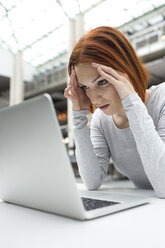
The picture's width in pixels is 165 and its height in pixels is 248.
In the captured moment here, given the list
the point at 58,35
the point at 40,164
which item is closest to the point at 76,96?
the point at 40,164

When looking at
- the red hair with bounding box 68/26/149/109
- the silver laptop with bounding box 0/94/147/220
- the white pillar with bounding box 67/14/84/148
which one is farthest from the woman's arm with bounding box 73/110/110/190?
the white pillar with bounding box 67/14/84/148

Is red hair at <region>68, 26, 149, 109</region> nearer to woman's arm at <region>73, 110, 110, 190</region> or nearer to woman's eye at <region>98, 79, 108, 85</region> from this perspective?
woman's eye at <region>98, 79, 108, 85</region>

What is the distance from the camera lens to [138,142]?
0.77 m

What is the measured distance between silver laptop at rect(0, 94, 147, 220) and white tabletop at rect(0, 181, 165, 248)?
2cm

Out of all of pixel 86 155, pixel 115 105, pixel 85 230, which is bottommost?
pixel 85 230

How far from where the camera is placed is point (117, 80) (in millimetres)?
836

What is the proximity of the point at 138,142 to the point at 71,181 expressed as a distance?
0.43m

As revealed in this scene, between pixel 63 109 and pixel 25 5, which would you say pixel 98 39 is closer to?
pixel 25 5

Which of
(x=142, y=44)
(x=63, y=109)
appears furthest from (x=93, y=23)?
(x=63, y=109)

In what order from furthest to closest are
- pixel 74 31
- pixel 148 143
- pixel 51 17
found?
pixel 51 17 → pixel 74 31 → pixel 148 143

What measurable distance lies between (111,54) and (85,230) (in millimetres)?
681

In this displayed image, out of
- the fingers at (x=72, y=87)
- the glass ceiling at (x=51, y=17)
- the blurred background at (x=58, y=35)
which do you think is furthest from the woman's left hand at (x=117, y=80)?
the glass ceiling at (x=51, y=17)

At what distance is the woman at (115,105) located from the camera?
0.76 metres

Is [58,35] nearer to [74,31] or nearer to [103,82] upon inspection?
[74,31]
